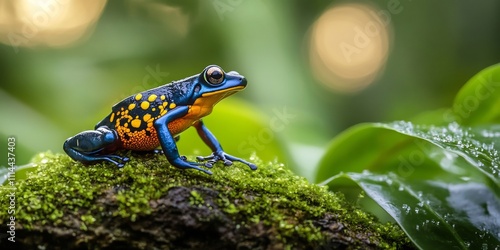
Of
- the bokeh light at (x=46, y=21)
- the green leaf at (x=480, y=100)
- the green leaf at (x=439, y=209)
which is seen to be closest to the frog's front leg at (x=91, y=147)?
the green leaf at (x=439, y=209)

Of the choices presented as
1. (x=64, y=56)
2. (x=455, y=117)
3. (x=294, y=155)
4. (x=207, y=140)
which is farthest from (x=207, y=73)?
(x=64, y=56)

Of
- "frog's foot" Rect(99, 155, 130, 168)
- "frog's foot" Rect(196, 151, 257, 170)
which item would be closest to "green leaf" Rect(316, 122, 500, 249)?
"frog's foot" Rect(196, 151, 257, 170)

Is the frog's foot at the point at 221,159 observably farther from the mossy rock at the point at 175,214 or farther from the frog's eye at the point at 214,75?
the frog's eye at the point at 214,75

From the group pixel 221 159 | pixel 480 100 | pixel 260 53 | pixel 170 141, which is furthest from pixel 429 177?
pixel 260 53

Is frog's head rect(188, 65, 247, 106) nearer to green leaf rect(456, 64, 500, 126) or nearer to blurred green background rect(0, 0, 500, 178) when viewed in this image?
green leaf rect(456, 64, 500, 126)

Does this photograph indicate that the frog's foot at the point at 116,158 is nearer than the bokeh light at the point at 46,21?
Yes
